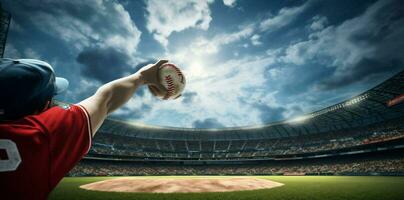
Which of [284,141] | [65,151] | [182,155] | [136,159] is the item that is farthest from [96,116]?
[284,141]

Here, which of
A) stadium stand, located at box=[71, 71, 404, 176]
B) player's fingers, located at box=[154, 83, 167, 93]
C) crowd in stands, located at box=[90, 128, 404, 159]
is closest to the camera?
player's fingers, located at box=[154, 83, 167, 93]

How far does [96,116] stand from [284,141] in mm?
66634

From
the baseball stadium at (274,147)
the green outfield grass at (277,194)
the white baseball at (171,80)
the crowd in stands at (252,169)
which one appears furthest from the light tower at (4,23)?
the crowd in stands at (252,169)

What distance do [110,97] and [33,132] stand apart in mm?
579

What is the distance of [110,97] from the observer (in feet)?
5.02

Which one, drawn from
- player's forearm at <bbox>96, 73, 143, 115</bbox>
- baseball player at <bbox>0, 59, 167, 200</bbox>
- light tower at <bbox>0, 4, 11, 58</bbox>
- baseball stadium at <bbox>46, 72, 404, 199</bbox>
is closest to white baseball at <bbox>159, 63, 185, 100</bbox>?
player's forearm at <bbox>96, 73, 143, 115</bbox>

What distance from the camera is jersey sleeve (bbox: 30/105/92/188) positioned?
1.08 m

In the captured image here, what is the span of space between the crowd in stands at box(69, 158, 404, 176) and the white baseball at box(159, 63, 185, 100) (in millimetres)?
40927

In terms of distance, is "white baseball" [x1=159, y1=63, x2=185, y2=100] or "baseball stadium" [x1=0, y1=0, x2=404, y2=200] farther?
"baseball stadium" [x1=0, y1=0, x2=404, y2=200]

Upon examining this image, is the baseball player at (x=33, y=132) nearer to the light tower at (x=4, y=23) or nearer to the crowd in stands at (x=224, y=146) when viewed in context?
the light tower at (x=4, y=23)

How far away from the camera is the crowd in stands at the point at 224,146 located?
49.3 meters

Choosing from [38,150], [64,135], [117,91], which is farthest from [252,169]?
[38,150]

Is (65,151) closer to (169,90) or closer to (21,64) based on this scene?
(21,64)

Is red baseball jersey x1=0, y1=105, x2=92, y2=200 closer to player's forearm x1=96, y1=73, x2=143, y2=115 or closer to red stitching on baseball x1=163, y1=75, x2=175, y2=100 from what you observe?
player's forearm x1=96, y1=73, x2=143, y2=115
